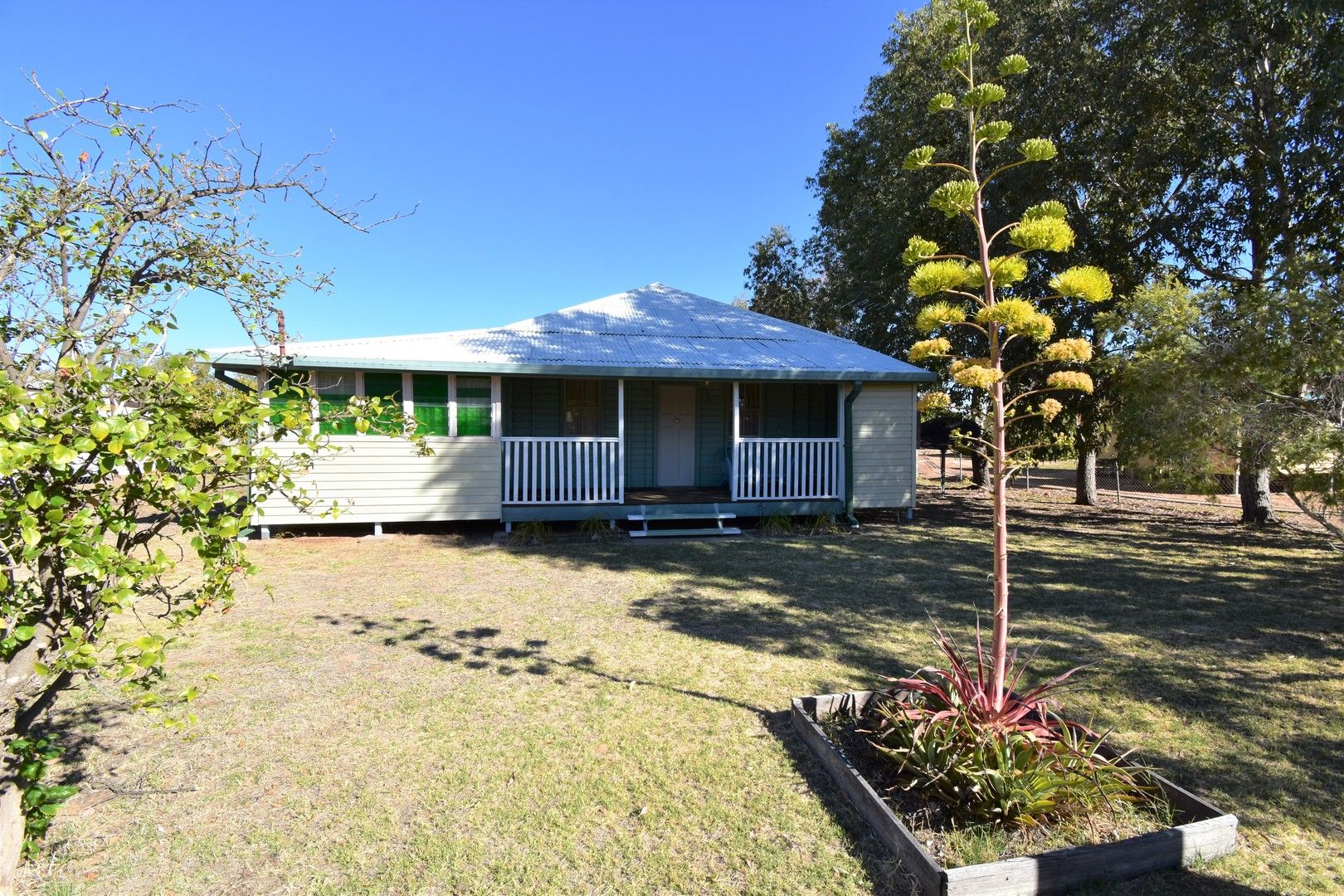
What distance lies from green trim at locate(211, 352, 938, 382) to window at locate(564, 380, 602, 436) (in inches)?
77.4

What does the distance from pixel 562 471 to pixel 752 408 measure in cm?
391

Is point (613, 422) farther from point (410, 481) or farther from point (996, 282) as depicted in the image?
point (996, 282)

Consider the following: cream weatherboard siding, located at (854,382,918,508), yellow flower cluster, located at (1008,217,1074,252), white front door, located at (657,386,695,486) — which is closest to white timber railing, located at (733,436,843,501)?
cream weatherboard siding, located at (854,382,918,508)

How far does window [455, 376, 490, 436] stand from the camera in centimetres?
993

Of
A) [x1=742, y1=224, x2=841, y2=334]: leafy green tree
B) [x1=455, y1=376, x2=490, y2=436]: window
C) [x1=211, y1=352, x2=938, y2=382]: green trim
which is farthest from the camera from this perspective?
[x1=742, y1=224, x2=841, y2=334]: leafy green tree

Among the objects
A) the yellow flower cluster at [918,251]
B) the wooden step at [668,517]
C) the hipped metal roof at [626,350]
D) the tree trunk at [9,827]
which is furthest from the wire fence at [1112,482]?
the tree trunk at [9,827]

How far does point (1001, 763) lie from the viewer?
2773 mm

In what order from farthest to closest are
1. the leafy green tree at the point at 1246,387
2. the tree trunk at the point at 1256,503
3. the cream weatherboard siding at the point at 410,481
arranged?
the tree trunk at the point at 1256,503 → the cream weatherboard siding at the point at 410,481 → the leafy green tree at the point at 1246,387

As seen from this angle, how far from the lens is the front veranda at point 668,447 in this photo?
10062mm

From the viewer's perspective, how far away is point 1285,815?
9.59ft

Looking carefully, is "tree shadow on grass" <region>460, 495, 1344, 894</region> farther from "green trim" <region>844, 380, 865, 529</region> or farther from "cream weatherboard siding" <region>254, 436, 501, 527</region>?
"cream weatherboard siding" <region>254, 436, 501, 527</region>

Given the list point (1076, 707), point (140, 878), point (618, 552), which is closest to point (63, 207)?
point (140, 878)

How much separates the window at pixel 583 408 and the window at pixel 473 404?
174cm

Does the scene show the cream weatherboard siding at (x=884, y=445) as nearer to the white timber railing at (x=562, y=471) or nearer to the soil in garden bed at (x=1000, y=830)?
the white timber railing at (x=562, y=471)
